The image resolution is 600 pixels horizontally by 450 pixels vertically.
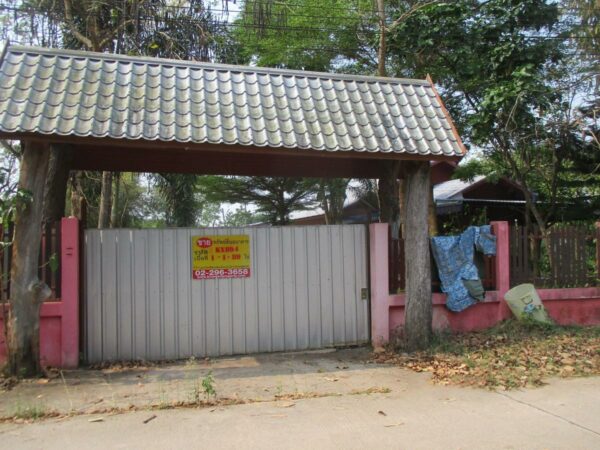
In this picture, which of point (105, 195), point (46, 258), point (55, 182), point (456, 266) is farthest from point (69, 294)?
point (105, 195)

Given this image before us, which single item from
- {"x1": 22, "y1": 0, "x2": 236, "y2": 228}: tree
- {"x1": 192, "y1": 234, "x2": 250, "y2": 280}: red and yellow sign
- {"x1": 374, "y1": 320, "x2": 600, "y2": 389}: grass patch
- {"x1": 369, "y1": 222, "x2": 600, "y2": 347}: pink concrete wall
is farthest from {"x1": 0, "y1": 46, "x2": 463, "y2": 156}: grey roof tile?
{"x1": 22, "y1": 0, "x2": 236, "y2": 228}: tree

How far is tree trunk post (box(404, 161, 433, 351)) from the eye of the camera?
7398 millimetres

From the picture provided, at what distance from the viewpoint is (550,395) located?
5.59m

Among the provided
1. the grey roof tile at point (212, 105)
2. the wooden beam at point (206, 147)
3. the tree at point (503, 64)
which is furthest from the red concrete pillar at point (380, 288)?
the tree at point (503, 64)

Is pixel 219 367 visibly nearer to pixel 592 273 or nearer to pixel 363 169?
pixel 363 169

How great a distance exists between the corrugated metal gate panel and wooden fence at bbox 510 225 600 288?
8.74ft

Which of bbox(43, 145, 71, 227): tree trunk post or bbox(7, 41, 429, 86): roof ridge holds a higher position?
bbox(7, 41, 429, 86): roof ridge

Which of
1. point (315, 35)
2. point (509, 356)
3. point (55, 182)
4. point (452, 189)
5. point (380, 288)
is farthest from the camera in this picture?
point (452, 189)

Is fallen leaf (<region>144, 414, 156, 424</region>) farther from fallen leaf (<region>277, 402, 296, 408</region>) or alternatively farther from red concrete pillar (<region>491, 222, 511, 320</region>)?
red concrete pillar (<region>491, 222, 511, 320</region>)

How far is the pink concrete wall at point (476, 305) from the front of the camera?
766 centimetres

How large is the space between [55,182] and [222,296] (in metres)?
2.69

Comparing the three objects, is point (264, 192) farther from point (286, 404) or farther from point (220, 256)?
point (286, 404)

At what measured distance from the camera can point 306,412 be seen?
16.7ft

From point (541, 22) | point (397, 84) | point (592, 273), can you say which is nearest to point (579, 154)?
point (541, 22)
